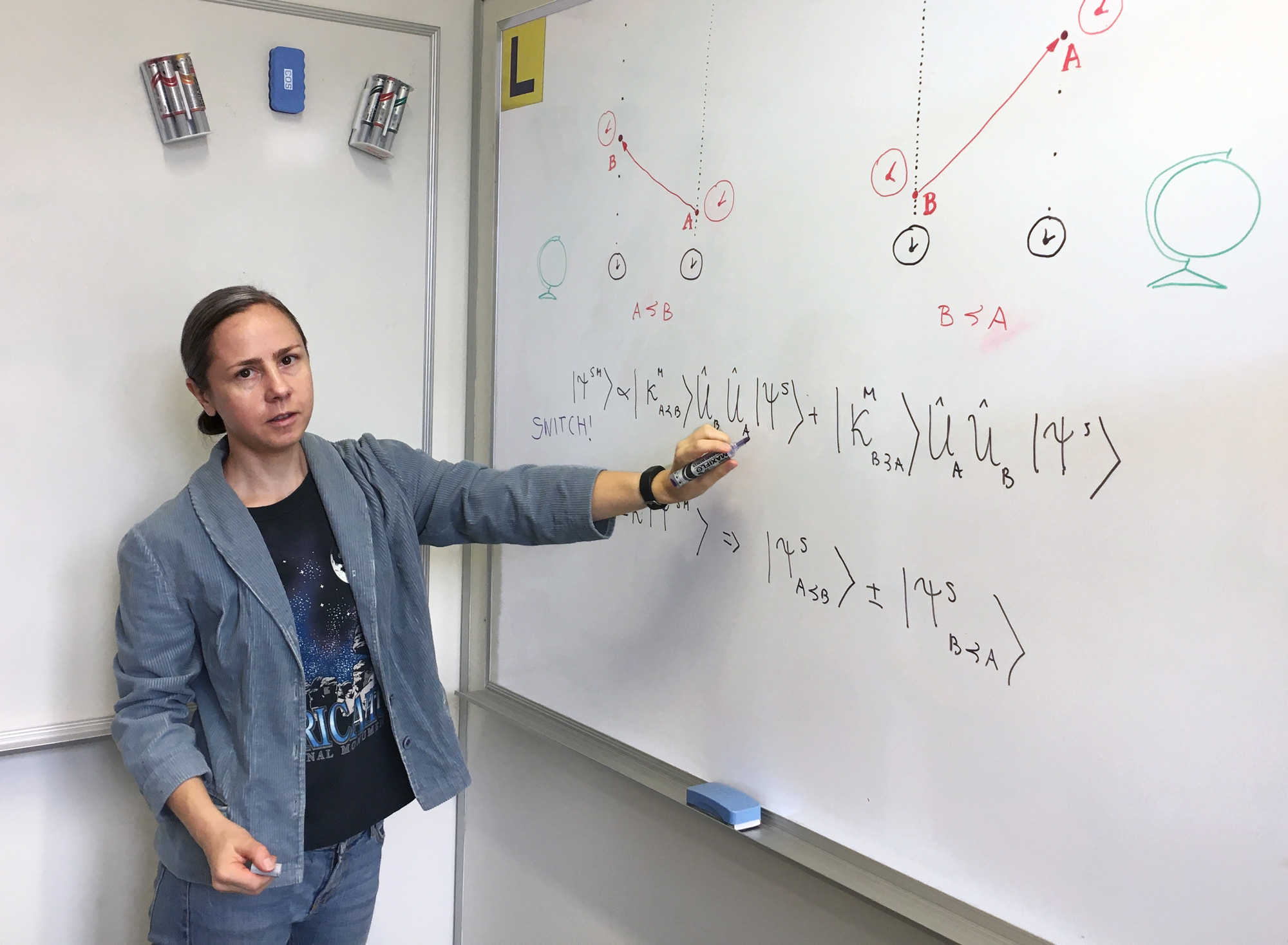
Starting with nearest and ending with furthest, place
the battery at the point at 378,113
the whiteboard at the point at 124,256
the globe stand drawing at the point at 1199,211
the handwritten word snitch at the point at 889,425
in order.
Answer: the globe stand drawing at the point at 1199,211 < the handwritten word snitch at the point at 889,425 < the whiteboard at the point at 124,256 < the battery at the point at 378,113

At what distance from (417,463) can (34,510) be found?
2.24 feet

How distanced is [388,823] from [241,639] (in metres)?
0.84

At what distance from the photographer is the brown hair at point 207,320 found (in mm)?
1250

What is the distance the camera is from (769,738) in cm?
128

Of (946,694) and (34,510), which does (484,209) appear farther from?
(946,694)

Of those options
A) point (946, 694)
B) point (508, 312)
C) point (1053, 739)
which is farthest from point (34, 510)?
point (1053, 739)

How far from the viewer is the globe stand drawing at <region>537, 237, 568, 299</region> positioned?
62.9 inches

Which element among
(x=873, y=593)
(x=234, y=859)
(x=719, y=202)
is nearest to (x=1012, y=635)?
(x=873, y=593)

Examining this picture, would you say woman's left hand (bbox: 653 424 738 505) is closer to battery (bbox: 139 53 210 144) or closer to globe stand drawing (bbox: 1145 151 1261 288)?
globe stand drawing (bbox: 1145 151 1261 288)

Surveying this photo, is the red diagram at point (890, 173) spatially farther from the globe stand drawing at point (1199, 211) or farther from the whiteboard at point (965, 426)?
the globe stand drawing at point (1199, 211)

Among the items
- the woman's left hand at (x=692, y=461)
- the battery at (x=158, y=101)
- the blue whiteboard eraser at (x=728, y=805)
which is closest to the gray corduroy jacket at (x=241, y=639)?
the woman's left hand at (x=692, y=461)

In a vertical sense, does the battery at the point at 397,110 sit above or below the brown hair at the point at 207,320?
above

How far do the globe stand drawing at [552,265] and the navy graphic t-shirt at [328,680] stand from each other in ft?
1.75

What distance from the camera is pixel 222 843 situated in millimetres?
1157
